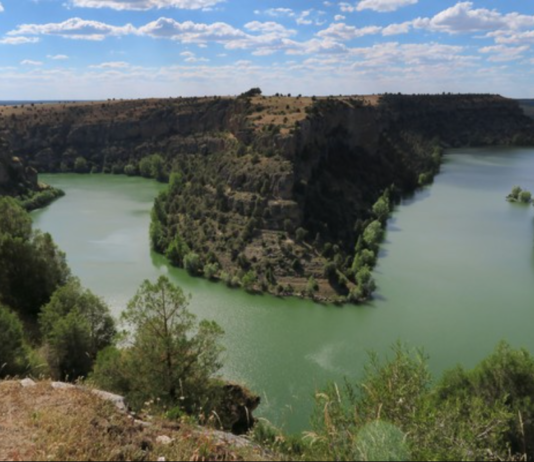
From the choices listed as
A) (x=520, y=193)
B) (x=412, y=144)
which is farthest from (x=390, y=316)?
(x=412, y=144)

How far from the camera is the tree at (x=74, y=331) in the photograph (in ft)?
48.8

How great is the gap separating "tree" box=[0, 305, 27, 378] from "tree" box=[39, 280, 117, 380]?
134 cm

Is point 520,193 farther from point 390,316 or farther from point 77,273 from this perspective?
point 77,273

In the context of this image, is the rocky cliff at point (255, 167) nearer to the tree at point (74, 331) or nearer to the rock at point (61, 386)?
the tree at point (74, 331)

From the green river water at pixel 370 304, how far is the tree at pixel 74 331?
5609 mm

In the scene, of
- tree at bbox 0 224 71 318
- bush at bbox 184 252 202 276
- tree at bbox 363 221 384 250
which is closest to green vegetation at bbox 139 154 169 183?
bush at bbox 184 252 202 276

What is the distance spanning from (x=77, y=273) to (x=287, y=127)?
19848 mm

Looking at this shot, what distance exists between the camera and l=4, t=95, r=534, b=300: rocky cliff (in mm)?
30328

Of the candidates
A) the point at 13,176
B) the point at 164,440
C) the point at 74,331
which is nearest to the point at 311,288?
the point at 74,331

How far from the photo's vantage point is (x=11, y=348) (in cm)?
1257

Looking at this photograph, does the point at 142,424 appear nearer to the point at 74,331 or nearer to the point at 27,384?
the point at 27,384

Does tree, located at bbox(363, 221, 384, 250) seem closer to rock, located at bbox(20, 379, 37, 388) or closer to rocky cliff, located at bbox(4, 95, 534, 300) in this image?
rocky cliff, located at bbox(4, 95, 534, 300)

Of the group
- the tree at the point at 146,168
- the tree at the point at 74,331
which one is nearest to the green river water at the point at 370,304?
the tree at the point at 74,331

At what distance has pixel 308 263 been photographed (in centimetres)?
2925
